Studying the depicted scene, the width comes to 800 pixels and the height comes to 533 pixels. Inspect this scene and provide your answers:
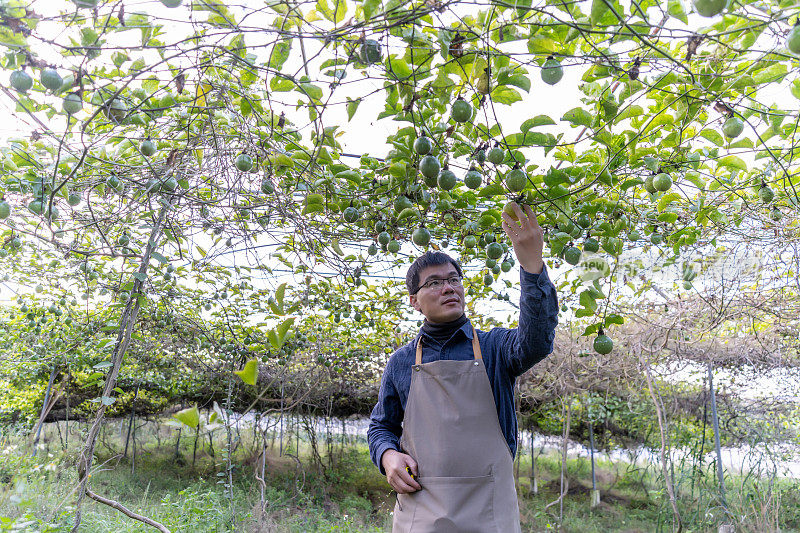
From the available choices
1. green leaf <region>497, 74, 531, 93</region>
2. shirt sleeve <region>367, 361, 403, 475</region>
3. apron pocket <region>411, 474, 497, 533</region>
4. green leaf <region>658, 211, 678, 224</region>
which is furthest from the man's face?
green leaf <region>658, 211, 678, 224</region>

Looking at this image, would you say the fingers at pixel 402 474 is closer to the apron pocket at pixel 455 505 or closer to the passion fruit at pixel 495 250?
the apron pocket at pixel 455 505

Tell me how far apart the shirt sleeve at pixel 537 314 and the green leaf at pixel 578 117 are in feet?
1.55

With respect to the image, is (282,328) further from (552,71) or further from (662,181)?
(662,181)

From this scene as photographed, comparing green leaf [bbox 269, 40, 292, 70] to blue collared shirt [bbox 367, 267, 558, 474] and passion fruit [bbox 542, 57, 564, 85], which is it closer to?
passion fruit [bbox 542, 57, 564, 85]

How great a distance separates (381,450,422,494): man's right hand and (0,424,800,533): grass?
72.1 inches

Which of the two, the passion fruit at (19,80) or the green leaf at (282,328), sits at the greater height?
the passion fruit at (19,80)

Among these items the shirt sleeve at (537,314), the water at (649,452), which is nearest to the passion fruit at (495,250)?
the shirt sleeve at (537,314)

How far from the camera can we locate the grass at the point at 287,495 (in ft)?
13.1

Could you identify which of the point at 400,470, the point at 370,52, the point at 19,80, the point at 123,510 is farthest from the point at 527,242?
the point at 123,510

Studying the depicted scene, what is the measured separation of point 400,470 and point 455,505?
173 mm

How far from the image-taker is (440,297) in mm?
1587

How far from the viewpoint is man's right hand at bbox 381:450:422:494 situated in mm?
1385

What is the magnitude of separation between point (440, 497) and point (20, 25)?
1595 mm

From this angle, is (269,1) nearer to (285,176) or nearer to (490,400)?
(285,176)
